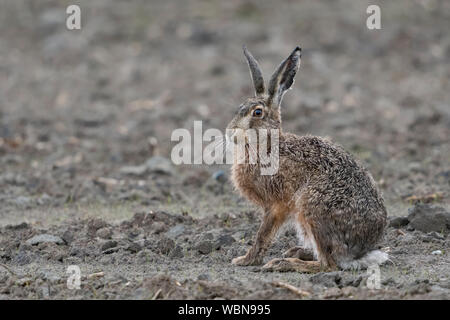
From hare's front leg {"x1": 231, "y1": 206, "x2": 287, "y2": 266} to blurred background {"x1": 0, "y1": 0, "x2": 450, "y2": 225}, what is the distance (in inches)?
59.6

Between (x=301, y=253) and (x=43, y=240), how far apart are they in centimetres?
243

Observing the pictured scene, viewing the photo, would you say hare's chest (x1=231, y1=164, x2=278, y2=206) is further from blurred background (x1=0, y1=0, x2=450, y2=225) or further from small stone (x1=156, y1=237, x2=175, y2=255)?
blurred background (x1=0, y1=0, x2=450, y2=225)

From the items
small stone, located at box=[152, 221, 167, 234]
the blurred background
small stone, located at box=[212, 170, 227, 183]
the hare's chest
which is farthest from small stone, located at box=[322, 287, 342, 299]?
small stone, located at box=[212, 170, 227, 183]

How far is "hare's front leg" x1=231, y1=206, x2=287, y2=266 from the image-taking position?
22.8ft

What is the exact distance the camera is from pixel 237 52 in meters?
16.3

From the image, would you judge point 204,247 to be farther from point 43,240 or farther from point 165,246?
point 43,240

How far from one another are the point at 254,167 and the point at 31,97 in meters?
8.75

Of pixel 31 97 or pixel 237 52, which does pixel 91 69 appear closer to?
pixel 31 97

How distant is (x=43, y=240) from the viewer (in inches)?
296

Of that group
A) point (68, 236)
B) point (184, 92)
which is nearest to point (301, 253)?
point (68, 236)

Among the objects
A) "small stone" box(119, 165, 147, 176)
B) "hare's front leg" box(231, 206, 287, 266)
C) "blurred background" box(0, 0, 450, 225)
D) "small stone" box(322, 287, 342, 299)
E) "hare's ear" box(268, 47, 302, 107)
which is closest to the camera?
"small stone" box(322, 287, 342, 299)

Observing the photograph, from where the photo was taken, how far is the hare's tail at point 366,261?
6793mm
